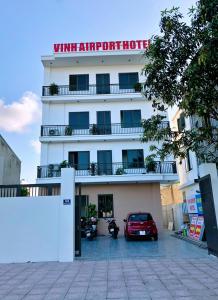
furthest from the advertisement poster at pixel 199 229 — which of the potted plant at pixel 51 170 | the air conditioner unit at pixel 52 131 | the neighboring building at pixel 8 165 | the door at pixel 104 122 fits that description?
the air conditioner unit at pixel 52 131

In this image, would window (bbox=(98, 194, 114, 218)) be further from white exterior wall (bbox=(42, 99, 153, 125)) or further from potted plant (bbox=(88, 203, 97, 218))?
white exterior wall (bbox=(42, 99, 153, 125))

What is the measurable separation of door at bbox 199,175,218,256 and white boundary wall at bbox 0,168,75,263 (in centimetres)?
440

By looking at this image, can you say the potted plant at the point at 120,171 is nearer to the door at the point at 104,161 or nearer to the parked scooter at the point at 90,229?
the door at the point at 104,161

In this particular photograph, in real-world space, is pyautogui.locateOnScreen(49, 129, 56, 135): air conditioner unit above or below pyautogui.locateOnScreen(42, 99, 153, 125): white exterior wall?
below

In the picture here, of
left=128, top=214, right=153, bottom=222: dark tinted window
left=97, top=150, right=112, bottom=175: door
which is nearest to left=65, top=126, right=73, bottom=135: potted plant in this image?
left=97, top=150, right=112, bottom=175: door

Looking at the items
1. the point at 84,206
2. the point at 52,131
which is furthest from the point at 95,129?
the point at 84,206

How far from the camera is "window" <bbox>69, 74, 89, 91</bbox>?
20672 millimetres

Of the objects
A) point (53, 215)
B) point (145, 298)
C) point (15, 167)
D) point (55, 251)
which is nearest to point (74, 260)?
point (55, 251)

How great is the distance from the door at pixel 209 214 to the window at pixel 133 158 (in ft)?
32.1

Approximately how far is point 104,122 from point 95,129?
1.07 metres

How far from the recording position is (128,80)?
68.4 ft

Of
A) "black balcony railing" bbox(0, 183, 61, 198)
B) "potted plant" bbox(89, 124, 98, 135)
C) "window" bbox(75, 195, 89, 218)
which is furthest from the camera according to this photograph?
"potted plant" bbox(89, 124, 98, 135)

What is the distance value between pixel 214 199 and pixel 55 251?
539 cm

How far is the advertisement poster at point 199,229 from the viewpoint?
1230cm
